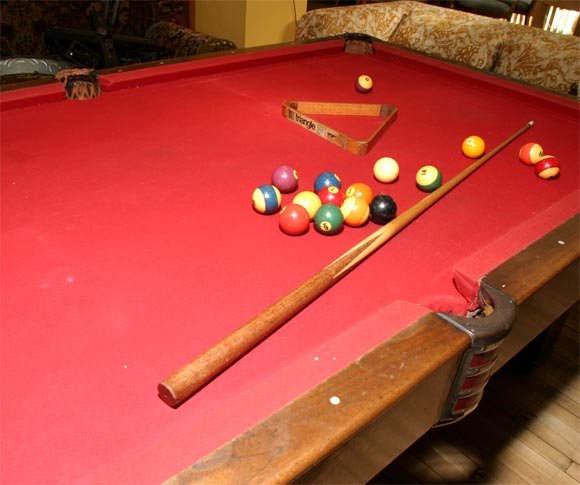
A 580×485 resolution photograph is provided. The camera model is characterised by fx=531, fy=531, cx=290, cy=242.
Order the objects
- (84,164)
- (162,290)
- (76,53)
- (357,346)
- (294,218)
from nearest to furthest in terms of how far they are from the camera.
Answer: (357,346) → (162,290) → (294,218) → (84,164) → (76,53)

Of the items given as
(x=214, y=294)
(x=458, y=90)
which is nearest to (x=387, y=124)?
(x=458, y=90)

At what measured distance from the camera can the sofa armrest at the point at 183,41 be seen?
330cm

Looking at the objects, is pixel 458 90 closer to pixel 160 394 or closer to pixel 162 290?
pixel 162 290

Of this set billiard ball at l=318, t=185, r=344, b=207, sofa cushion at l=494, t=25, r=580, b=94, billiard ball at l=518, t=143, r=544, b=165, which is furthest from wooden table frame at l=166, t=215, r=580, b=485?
sofa cushion at l=494, t=25, r=580, b=94

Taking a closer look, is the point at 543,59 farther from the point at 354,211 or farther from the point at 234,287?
the point at 234,287

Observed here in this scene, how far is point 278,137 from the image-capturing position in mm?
1606

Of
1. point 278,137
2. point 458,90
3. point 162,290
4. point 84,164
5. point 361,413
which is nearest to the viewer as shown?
point 361,413

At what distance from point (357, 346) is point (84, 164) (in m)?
0.90

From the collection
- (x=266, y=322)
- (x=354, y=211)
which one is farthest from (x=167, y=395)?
(x=354, y=211)

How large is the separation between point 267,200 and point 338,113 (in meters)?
0.79

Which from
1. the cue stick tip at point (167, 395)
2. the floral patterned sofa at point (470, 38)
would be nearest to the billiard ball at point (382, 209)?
the cue stick tip at point (167, 395)

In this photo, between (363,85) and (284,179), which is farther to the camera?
(363,85)

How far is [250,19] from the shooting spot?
3.93m

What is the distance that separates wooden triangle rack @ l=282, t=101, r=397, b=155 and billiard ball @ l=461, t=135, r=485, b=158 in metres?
0.26
